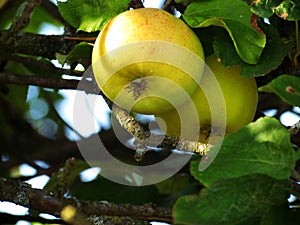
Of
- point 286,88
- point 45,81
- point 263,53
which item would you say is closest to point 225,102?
point 263,53

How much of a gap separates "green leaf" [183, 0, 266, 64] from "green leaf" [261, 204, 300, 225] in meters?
0.24

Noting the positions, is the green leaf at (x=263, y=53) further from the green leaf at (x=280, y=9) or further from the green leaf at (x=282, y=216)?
the green leaf at (x=282, y=216)

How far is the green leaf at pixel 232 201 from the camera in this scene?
92 cm

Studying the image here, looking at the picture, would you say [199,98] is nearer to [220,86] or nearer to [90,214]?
[220,86]

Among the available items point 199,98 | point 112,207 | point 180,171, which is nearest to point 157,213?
point 112,207

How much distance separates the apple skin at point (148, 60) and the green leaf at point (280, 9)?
10 centimetres

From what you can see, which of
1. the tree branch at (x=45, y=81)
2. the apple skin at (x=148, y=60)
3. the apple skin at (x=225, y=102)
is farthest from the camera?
the tree branch at (x=45, y=81)

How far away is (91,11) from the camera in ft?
4.14

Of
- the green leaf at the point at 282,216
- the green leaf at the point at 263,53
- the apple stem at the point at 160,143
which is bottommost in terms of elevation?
the apple stem at the point at 160,143

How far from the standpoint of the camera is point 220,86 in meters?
1.21

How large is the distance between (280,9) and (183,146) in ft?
0.83

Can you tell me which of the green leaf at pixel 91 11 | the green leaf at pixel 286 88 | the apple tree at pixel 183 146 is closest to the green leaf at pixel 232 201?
the apple tree at pixel 183 146

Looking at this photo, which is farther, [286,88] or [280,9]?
[280,9]

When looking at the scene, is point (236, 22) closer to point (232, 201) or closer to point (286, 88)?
point (286, 88)
